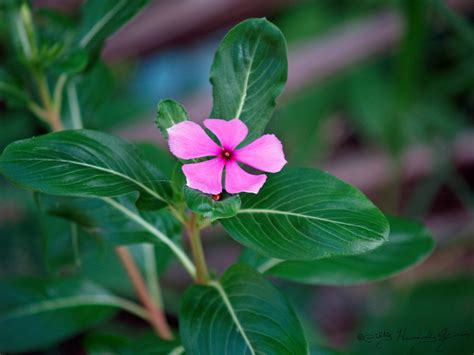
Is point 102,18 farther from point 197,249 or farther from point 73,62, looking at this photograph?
point 197,249

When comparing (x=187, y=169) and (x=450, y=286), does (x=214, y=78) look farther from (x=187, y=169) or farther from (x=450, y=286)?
(x=450, y=286)

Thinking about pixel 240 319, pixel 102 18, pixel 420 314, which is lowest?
pixel 420 314

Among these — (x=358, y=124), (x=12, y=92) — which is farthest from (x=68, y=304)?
(x=358, y=124)

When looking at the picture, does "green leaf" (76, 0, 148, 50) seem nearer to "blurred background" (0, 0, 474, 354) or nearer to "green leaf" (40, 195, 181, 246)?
"green leaf" (40, 195, 181, 246)

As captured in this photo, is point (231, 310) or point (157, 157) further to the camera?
point (157, 157)

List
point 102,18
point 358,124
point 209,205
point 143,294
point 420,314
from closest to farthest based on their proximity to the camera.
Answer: point 209,205
point 102,18
point 143,294
point 420,314
point 358,124

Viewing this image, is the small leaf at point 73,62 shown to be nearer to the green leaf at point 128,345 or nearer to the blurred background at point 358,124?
the green leaf at point 128,345

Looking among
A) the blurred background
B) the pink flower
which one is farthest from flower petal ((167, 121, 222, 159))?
the blurred background
